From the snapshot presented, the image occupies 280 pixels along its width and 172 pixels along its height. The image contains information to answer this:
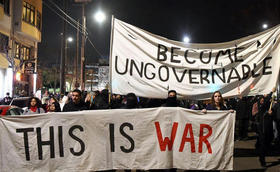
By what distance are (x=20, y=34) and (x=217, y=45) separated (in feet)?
93.3

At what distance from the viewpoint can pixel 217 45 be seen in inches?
242

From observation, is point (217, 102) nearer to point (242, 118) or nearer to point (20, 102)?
point (242, 118)

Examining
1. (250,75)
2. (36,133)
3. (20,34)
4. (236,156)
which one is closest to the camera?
(36,133)

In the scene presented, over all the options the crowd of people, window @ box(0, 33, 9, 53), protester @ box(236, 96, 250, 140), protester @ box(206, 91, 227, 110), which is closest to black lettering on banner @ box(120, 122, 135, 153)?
the crowd of people

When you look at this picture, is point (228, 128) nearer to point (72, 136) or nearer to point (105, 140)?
point (105, 140)

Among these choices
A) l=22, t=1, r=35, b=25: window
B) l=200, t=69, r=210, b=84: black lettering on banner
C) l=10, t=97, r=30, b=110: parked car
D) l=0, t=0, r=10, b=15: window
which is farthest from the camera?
l=22, t=1, r=35, b=25: window

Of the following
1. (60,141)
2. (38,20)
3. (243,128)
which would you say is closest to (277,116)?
(243,128)

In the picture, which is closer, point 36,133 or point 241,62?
point 36,133

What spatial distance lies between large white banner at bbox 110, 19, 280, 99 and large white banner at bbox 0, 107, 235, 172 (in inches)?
26.3

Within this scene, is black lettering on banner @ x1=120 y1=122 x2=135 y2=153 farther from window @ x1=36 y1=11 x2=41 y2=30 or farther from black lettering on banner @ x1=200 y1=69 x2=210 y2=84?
window @ x1=36 y1=11 x2=41 y2=30

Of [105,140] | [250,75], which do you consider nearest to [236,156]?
[250,75]

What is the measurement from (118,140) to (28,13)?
29803mm

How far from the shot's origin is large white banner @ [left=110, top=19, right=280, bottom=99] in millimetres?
5930

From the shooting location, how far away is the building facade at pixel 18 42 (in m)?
26.7
